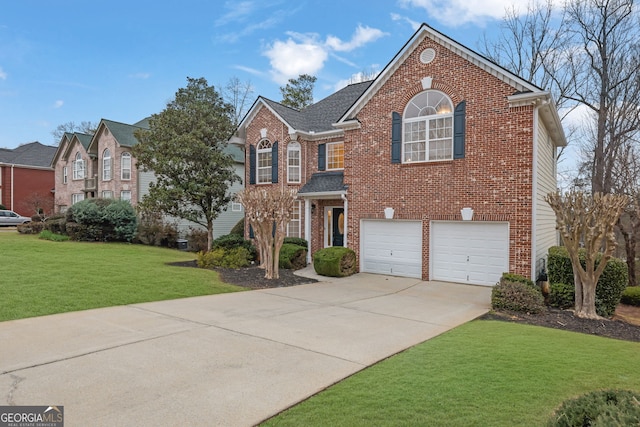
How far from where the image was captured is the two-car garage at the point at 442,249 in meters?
11.6

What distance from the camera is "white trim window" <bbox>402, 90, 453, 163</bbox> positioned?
12.5m

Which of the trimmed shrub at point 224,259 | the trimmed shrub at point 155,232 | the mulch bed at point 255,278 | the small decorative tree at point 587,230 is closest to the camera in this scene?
the small decorative tree at point 587,230

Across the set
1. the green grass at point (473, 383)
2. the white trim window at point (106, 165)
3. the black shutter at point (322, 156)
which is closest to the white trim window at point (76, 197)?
the white trim window at point (106, 165)

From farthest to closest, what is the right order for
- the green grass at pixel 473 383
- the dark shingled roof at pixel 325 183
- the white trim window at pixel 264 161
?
the white trim window at pixel 264 161 < the dark shingled roof at pixel 325 183 < the green grass at pixel 473 383

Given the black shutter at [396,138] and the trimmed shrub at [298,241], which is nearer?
the black shutter at [396,138]

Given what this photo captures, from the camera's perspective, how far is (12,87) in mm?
24641

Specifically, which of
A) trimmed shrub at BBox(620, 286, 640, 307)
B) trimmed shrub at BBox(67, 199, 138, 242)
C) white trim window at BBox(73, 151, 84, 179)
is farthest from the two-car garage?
white trim window at BBox(73, 151, 84, 179)

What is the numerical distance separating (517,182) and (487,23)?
15670 mm

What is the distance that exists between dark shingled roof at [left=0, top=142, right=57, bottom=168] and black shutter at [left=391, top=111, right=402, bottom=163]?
3498 centimetres

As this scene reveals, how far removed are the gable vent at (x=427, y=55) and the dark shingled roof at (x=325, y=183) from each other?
536cm

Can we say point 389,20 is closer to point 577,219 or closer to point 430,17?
point 430,17

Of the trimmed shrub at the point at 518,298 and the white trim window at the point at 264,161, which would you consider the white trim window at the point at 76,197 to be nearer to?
the white trim window at the point at 264,161

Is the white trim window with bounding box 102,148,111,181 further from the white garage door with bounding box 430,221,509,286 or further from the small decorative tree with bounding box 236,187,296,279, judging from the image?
the white garage door with bounding box 430,221,509,286

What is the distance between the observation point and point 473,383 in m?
4.23
